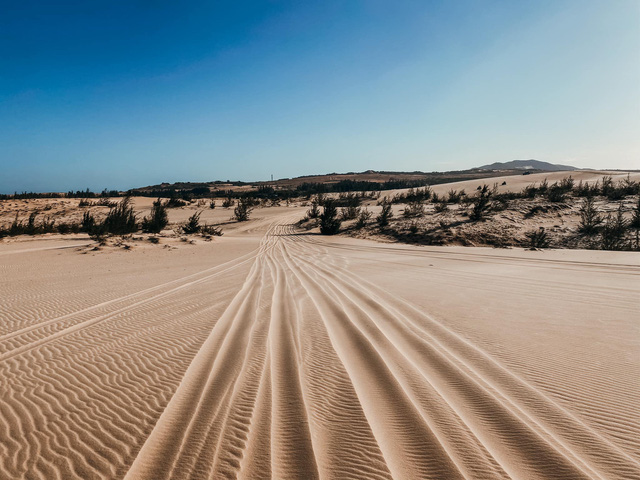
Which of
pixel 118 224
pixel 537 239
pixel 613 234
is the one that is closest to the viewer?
pixel 613 234

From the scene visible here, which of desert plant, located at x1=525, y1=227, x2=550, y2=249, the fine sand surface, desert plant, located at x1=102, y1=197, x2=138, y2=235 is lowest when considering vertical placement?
the fine sand surface

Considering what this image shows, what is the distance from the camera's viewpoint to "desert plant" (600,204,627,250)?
381 inches

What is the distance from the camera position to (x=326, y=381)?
2.61 m

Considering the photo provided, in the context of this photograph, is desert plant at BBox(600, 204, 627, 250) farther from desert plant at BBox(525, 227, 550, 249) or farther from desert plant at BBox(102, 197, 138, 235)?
desert plant at BBox(102, 197, 138, 235)

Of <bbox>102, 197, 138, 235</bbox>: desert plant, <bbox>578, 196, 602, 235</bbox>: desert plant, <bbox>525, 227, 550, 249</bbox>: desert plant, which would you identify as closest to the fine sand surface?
<bbox>525, 227, 550, 249</bbox>: desert plant

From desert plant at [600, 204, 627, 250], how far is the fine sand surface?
198 inches

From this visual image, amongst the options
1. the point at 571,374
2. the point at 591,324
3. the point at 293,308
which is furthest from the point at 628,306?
the point at 293,308

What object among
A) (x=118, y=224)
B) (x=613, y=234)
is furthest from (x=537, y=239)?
(x=118, y=224)

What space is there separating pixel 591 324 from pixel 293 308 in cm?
374

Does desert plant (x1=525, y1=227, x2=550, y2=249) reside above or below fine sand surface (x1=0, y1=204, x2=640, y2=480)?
above

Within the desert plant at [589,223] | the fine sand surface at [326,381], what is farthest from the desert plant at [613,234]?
the fine sand surface at [326,381]

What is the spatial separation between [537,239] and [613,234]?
7.09 feet

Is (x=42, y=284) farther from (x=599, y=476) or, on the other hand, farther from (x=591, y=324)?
(x=591, y=324)

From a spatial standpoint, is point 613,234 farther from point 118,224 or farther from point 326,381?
point 118,224
